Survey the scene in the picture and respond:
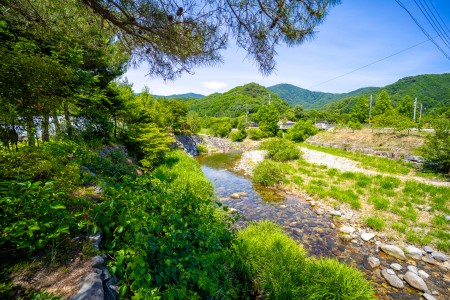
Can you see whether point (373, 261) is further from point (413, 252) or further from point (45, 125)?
point (45, 125)

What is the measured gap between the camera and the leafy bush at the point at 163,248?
5.85ft

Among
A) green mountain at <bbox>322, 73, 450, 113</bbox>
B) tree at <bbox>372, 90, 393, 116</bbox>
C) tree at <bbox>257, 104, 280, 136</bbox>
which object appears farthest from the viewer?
green mountain at <bbox>322, 73, 450, 113</bbox>

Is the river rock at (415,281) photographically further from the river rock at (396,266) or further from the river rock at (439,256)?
the river rock at (439,256)

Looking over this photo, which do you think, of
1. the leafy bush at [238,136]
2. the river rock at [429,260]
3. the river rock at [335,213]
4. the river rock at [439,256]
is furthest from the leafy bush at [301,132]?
the river rock at [429,260]

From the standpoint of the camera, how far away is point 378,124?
18141 mm

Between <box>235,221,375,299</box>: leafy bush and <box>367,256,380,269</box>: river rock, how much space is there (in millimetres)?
1170

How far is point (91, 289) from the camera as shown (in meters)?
1.65

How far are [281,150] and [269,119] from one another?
16.8 meters

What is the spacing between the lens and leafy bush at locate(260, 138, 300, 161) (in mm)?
15164

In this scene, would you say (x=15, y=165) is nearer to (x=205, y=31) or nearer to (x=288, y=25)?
(x=205, y=31)

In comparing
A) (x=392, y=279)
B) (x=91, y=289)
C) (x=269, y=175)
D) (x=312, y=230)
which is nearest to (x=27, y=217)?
(x=91, y=289)

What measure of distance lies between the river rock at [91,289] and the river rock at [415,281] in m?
5.86

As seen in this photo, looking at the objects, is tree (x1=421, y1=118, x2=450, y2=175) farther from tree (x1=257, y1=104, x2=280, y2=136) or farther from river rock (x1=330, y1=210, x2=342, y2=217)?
tree (x1=257, y1=104, x2=280, y2=136)

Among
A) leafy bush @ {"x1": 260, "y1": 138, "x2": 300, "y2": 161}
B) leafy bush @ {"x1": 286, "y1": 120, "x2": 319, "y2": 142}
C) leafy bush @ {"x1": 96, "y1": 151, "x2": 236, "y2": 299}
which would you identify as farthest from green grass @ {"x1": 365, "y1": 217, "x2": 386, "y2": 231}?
leafy bush @ {"x1": 286, "y1": 120, "x2": 319, "y2": 142}
